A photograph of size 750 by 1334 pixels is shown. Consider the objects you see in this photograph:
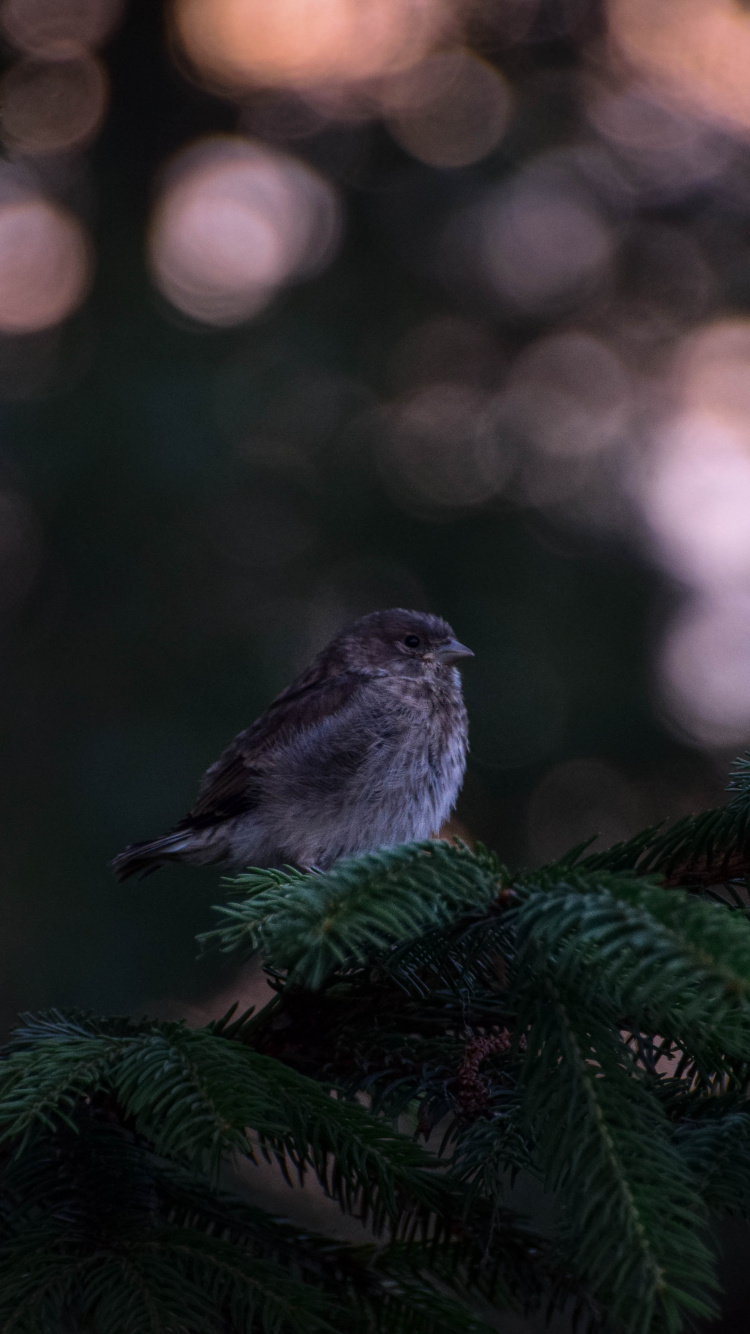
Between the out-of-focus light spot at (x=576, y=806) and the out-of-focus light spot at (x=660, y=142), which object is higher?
the out-of-focus light spot at (x=660, y=142)

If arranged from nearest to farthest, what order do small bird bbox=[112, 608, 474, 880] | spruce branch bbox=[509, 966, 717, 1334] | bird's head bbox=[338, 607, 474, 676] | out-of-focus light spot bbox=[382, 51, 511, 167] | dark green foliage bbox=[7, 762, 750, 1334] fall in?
spruce branch bbox=[509, 966, 717, 1334]
dark green foliage bbox=[7, 762, 750, 1334]
small bird bbox=[112, 608, 474, 880]
bird's head bbox=[338, 607, 474, 676]
out-of-focus light spot bbox=[382, 51, 511, 167]

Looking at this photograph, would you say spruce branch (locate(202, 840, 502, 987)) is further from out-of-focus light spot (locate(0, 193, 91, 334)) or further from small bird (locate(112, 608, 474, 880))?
out-of-focus light spot (locate(0, 193, 91, 334))

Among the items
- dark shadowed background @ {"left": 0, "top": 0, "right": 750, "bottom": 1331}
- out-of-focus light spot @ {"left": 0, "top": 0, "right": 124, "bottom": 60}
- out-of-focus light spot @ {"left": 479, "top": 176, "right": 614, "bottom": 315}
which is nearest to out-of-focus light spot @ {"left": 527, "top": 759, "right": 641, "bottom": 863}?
dark shadowed background @ {"left": 0, "top": 0, "right": 750, "bottom": 1331}

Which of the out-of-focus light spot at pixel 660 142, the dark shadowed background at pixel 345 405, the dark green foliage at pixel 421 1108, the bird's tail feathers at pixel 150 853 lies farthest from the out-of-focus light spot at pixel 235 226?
the dark green foliage at pixel 421 1108

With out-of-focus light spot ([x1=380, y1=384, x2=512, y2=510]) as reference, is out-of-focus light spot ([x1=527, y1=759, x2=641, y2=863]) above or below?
below

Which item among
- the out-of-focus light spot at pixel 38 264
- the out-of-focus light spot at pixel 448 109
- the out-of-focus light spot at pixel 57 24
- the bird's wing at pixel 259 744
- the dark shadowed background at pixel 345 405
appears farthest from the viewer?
the out-of-focus light spot at pixel 57 24

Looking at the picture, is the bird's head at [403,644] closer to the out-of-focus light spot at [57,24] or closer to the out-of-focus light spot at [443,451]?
the out-of-focus light spot at [443,451]

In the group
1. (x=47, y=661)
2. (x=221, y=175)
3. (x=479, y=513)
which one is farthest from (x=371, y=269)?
(x=47, y=661)
